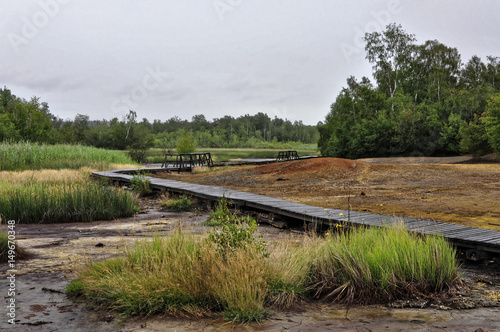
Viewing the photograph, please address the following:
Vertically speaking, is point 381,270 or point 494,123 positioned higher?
point 494,123

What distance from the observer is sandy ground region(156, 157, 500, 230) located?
33.6ft

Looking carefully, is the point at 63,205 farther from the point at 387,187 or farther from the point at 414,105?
the point at 414,105

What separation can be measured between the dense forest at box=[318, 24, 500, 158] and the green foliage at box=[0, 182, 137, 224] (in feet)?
85.0

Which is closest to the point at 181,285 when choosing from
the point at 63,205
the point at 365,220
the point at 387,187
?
the point at 365,220

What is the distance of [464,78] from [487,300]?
5388 cm

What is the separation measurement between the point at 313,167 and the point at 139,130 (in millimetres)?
52218

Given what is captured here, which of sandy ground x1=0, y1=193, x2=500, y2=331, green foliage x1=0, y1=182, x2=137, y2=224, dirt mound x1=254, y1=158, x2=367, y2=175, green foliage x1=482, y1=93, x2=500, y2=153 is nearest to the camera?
sandy ground x1=0, y1=193, x2=500, y2=331

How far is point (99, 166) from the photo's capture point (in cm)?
2388

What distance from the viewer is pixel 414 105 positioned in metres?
45.0

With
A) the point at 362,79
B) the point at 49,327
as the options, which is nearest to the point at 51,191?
the point at 49,327

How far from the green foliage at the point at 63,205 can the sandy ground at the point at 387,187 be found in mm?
4624

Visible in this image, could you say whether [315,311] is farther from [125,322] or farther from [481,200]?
[481,200]

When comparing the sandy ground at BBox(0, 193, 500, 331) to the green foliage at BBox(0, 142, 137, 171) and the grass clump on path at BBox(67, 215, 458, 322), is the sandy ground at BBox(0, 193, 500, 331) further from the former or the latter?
the green foliage at BBox(0, 142, 137, 171)

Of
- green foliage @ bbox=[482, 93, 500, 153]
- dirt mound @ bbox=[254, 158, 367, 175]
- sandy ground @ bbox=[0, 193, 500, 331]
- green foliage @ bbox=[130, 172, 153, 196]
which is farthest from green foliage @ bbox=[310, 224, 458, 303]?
green foliage @ bbox=[482, 93, 500, 153]
